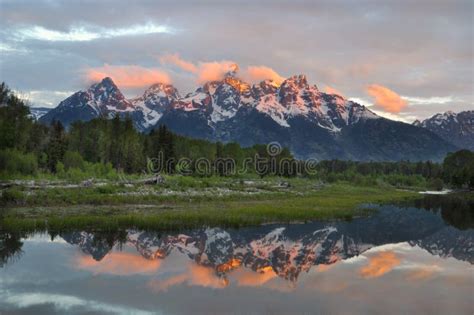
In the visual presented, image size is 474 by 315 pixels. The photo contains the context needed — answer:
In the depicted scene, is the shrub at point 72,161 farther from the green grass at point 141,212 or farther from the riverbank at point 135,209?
the green grass at point 141,212

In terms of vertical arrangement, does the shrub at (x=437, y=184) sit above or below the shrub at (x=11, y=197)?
below

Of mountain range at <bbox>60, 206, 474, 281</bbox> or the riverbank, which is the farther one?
the riverbank

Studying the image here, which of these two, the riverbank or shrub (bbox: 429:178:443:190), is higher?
the riverbank

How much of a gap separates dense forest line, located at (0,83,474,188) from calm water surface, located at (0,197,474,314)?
36636mm

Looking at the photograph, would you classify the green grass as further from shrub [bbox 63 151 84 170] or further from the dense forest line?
shrub [bbox 63 151 84 170]

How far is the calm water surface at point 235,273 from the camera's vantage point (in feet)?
64.6

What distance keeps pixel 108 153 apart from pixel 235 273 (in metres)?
83.1

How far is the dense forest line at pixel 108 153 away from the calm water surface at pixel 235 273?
36636 millimetres

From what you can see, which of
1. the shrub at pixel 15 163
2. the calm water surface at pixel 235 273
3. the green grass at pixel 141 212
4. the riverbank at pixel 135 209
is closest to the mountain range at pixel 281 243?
the calm water surface at pixel 235 273

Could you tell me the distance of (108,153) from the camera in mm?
103875

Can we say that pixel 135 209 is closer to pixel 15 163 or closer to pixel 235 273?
pixel 235 273

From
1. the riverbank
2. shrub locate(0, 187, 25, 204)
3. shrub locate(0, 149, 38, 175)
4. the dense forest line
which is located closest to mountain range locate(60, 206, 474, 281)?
the riverbank

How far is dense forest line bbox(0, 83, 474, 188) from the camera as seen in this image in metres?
68.8

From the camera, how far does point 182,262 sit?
94.0ft
